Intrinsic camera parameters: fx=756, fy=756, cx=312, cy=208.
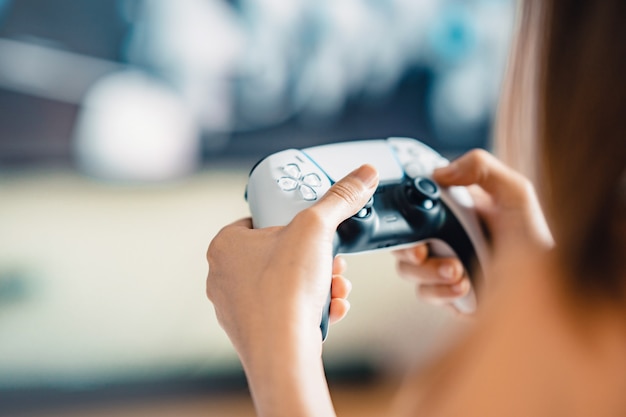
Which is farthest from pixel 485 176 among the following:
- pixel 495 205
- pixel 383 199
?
pixel 383 199

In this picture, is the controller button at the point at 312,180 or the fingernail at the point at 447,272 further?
the fingernail at the point at 447,272

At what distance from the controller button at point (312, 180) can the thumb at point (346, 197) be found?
0.05 m

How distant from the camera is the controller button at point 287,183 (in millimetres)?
668

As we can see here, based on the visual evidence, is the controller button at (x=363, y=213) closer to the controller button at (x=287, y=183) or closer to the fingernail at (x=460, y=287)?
the controller button at (x=287, y=183)

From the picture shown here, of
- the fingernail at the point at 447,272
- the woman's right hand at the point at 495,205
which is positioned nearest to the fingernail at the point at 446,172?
the woman's right hand at the point at 495,205

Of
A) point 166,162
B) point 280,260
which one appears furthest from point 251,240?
point 166,162

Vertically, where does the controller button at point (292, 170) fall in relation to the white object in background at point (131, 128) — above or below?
below

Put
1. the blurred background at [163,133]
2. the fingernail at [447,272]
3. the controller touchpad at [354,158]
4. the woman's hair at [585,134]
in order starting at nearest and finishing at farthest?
the woman's hair at [585,134]
the controller touchpad at [354,158]
the fingernail at [447,272]
the blurred background at [163,133]

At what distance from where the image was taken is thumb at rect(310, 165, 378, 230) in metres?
0.61

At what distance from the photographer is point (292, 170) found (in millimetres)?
692

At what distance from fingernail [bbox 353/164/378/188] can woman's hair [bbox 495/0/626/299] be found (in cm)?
15

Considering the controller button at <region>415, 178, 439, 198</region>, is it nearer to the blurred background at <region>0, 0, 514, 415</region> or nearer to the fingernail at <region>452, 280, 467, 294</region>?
the fingernail at <region>452, 280, 467, 294</region>

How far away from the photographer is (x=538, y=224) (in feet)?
2.70

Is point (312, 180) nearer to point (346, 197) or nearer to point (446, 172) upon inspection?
point (346, 197)
